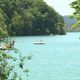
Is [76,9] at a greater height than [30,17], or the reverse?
[76,9]

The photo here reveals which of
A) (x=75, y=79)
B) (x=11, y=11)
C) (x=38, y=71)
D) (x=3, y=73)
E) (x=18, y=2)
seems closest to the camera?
(x=3, y=73)

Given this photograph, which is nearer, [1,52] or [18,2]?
[1,52]

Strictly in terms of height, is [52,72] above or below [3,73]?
below

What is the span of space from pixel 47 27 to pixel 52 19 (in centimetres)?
528

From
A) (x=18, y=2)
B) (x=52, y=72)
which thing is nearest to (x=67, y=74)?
(x=52, y=72)

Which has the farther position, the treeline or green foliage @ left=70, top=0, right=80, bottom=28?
the treeline

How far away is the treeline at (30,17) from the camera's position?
507 ft

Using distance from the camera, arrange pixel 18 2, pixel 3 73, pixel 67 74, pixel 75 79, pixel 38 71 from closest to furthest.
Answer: pixel 3 73, pixel 75 79, pixel 67 74, pixel 38 71, pixel 18 2

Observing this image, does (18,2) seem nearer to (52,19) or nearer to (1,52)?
(52,19)

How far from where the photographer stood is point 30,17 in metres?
164

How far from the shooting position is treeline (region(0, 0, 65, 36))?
155m

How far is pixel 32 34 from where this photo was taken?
165 metres

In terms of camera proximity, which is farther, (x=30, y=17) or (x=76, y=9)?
(x=30, y=17)

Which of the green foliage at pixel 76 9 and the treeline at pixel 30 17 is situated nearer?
the green foliage at pixel 76 9
